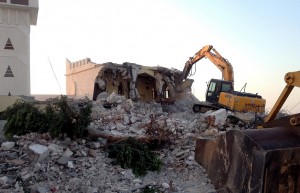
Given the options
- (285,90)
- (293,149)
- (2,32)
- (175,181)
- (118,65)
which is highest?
(2,32)

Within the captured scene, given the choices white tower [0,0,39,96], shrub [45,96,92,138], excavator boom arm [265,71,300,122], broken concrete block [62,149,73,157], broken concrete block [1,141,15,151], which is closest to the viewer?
excavator boom arm [265,71,300,122]

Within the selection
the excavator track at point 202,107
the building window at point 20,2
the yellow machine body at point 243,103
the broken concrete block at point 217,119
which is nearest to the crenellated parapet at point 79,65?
the building window at point 20,2

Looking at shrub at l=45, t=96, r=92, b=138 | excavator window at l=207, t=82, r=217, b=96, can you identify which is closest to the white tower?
excavator window at l=207, t=82, r=217, b=96

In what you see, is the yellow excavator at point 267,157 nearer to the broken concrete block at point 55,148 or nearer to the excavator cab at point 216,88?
the broken concrete block at point 55,148

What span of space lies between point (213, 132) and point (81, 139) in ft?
11.3

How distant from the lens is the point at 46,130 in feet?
28.2

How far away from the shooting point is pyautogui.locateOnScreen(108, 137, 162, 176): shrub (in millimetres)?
7266

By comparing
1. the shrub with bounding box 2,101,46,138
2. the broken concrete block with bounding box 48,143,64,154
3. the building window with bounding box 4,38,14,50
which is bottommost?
the broken concrete block with bounding box 48,143,64,154

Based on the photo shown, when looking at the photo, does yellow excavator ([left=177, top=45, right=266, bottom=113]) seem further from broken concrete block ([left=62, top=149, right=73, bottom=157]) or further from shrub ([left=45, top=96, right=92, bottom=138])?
broken concrete block ([left=62, top=149, right=73, bottom=157])

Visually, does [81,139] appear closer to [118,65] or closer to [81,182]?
[81,182]

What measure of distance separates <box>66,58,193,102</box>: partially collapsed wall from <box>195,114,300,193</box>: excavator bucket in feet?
56.2

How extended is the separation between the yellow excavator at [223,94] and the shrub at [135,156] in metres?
9.00

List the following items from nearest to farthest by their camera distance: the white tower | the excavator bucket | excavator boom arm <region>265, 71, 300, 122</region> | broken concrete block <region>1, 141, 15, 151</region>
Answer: the excavator bucket < excavator boom arm <region>265, 71, 300, 122</region> < broken concrete block <region>1, 141, 15, 151</region> < the white tower

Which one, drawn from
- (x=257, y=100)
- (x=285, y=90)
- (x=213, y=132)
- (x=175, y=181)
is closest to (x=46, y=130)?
(x=175, y=181)
